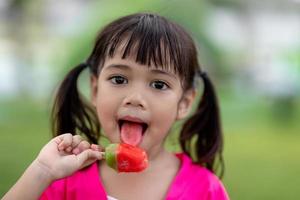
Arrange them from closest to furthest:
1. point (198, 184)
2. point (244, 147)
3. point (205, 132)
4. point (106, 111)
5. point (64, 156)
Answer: point (64, 156) → point (106, 111) → point (198, 184) → point (205, 132) → point (244, 147)

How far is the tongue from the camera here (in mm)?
2213

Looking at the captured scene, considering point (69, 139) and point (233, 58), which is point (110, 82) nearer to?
point (69, 139)

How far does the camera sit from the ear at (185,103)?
98.2 inches

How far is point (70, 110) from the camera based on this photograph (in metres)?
2.61

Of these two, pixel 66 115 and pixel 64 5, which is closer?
pixel 66 115

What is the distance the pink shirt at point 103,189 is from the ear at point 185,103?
194 millimetres

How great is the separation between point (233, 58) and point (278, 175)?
877 centimetres

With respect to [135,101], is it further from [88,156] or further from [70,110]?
[70,110]

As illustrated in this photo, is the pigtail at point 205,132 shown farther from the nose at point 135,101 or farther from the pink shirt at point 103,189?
the nose at point 135,101

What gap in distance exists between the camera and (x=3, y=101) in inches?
436

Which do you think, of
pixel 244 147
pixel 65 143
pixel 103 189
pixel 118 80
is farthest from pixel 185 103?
pixel 244 147

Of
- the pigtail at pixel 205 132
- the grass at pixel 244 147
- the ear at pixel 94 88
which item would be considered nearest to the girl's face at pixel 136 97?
the ear at pixel 94 88

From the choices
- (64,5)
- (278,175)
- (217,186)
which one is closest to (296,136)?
(278,175)

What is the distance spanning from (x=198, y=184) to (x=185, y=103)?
32cm
